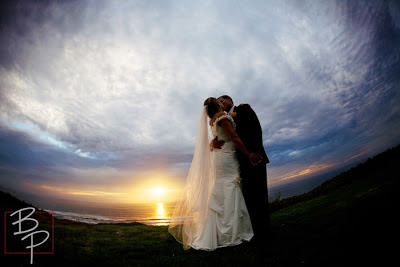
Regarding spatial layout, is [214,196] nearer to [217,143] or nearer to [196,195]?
[196,195]

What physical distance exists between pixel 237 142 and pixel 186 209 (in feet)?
7.07

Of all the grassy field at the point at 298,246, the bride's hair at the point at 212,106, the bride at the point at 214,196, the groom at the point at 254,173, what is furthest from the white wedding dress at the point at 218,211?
the bride's hair at the point at 212,106

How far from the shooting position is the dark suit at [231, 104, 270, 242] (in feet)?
12.4

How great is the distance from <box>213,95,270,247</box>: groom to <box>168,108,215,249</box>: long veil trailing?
0.57 metres

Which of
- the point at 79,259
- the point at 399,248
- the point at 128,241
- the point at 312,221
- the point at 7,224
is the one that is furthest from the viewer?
the point at 128,241

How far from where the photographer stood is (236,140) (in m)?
3.96

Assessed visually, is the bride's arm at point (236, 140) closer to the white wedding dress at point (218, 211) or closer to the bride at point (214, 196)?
the bride at point (214, 196)

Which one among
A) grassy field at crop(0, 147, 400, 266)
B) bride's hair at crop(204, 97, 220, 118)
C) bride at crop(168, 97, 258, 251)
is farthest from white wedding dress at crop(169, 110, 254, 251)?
bride's hair at crop(204, 97, 220, 118)

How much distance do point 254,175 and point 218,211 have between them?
1180 mm

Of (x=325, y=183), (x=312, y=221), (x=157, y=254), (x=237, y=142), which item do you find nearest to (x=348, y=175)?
(x=325, y=183)

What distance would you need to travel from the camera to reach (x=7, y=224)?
3211 mm

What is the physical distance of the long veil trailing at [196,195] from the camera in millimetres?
4105

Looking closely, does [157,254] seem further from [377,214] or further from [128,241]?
[377,214]

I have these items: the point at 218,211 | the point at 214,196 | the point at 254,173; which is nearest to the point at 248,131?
the point at 254,173
